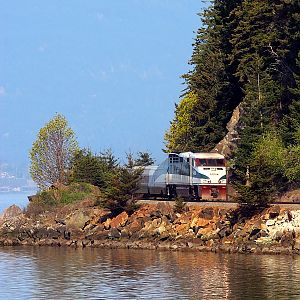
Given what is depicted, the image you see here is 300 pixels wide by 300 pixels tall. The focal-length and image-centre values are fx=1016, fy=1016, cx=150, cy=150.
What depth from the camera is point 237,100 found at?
102m

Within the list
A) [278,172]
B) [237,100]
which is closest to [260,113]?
[278,172]

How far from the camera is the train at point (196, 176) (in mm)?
77062

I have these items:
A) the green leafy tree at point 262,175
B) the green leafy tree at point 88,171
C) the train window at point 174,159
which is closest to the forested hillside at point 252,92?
the green leafy tree at point 262,175

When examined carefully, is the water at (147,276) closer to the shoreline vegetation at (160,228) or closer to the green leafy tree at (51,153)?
the shoreline vegetation at (160,228)

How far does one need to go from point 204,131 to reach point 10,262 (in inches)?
1533

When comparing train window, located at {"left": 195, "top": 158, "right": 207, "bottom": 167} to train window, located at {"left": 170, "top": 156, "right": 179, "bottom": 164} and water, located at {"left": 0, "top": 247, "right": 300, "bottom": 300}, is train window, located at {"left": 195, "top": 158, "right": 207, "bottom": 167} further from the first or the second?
water, located at {"left": 0, "top": 247, "right": 300, "bottom": 300}

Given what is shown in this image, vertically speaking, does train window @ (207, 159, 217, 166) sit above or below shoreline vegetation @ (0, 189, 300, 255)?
above

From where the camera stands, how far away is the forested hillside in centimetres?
7769

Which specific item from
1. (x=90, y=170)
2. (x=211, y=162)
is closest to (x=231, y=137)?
(x=90, y=170)

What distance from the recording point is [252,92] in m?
87.6

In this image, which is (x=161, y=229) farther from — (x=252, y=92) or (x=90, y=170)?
(x=90, y=170)

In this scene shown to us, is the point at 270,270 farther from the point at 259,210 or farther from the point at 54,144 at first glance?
the point at 54,144

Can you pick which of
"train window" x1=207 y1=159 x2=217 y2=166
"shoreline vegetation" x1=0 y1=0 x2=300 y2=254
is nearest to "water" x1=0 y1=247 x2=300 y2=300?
"shoreline vegetation" x1=0 y1=0 x2=300 y2=254

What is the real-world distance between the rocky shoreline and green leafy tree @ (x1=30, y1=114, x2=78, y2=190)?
1950 cm
